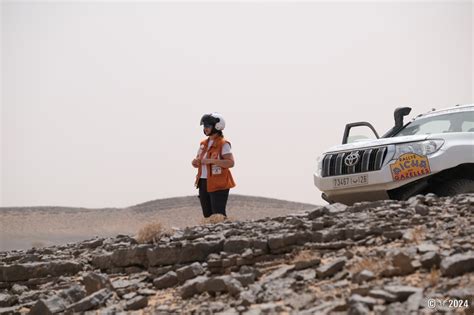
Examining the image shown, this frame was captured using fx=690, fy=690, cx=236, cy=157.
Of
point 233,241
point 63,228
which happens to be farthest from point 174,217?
point 233,241

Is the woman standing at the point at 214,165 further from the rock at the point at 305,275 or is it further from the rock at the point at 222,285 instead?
the rock at the point at 305,275

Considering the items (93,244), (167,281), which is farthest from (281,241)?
(93,244)

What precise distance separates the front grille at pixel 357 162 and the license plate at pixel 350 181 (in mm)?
76

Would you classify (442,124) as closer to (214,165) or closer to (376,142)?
(376,142)

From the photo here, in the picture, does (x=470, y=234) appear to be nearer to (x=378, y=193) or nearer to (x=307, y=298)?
(x=307, y=298)

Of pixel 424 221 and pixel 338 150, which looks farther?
pixel 338 150

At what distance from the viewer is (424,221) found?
7.10 metres

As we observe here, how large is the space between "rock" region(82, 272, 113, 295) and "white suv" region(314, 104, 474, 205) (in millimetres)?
3775

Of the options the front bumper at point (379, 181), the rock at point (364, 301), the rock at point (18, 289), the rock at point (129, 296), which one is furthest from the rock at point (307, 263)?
the rock at point (18, 289)

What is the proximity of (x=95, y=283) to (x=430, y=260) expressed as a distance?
11.4 feet

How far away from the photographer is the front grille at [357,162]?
927cm

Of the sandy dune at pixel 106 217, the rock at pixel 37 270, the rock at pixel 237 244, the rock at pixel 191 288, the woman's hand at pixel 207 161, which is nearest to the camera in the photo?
the rock at pixel 191 288

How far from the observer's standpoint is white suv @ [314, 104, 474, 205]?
29.2 ft

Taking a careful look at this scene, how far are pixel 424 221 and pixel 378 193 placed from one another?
7.63ft
